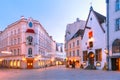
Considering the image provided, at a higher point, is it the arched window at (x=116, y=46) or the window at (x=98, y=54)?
the arched window at (x=116, y=46)

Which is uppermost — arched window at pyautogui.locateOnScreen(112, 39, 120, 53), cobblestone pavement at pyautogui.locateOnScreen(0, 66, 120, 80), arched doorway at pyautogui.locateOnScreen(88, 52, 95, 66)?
arched window at pyautogui.locateOnScreen(112, 39, 120, 53)

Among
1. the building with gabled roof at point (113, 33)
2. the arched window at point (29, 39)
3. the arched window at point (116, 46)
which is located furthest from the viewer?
the arched window at point (29, 39)

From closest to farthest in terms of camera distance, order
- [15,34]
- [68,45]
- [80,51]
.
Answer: [80,51]
[15,34]
[68,45]

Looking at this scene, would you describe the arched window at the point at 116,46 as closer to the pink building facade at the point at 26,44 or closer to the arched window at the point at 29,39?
the pink building facade at the point at 26,44

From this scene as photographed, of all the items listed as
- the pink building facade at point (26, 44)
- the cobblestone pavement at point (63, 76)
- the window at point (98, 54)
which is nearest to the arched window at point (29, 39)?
the pink building facade at point (26, 44)

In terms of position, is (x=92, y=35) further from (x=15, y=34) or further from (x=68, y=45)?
(x=15, y=34)

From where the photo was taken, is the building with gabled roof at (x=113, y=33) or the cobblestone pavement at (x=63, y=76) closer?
the cobblestone pavement at (x=63, y=76)

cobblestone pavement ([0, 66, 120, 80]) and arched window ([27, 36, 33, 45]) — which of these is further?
arched window ([27, 36, 33, 45])

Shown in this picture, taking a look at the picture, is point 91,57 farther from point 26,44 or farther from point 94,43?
point 26,44

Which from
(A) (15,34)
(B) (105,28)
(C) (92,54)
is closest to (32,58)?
(A) (15,34)

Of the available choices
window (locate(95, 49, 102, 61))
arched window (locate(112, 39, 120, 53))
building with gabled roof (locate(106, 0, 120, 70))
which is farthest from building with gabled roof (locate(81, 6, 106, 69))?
arched window (locate(112, 39, 120, 53))

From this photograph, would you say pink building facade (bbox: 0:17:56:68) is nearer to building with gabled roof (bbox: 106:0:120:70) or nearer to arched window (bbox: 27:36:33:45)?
arched window (bbox: 27:36:33:45)

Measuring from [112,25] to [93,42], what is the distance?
9.62m

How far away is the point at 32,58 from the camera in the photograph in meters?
64.1
